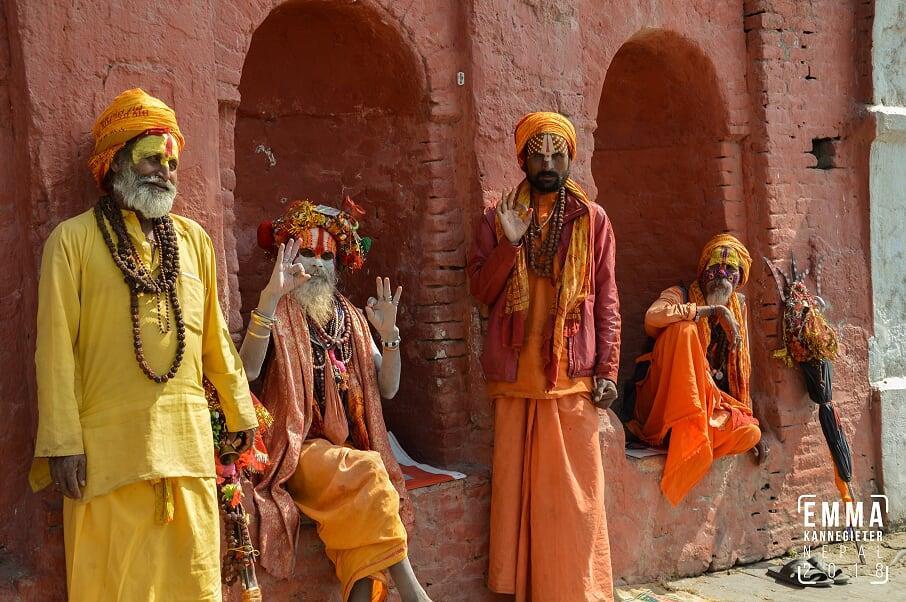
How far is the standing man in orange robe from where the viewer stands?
5809 millimetres

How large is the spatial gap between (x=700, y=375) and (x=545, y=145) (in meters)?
1.80

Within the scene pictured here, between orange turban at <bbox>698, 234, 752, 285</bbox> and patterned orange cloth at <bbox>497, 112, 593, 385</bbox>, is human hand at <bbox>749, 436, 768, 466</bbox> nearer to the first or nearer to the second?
orange turban at <bbox>698, 234, 752, 285</bbox>

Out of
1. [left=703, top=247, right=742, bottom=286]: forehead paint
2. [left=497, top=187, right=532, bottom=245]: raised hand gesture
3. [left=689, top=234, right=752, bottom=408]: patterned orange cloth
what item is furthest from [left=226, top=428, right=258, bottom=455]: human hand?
[left=703, top=247, right=742, bottom=286]: forehead paint

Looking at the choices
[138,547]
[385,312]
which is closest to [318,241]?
[385,312]

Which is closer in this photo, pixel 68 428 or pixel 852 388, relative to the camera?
pixel 68 428

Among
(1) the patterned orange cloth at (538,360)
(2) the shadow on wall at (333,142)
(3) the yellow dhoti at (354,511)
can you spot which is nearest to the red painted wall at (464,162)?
(2) the shadow on wall at (333,142)

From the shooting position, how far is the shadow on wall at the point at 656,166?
7539mm

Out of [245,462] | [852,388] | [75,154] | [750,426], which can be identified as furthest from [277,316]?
[852,388]

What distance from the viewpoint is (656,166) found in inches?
312

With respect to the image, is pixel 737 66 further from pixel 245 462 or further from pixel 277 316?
pixel 245 462

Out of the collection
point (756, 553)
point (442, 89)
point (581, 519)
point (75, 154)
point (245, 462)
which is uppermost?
point (442, 89)

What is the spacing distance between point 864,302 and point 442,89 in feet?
11.6

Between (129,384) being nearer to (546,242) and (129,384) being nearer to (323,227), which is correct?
(323,227)

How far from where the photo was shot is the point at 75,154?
177 inches
